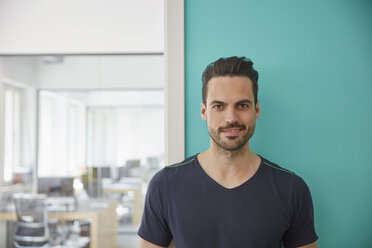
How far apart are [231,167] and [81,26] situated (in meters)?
2.03

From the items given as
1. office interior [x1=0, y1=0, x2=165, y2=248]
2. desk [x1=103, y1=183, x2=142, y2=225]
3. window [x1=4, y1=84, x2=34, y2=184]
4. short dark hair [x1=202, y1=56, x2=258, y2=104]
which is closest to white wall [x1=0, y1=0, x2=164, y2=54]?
office interior [x1=0, y1=0, x2=165, y2=248]

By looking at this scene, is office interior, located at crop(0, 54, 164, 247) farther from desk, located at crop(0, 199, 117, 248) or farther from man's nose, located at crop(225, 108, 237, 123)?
man's nose, located at crop(225, 108, 237, 123)

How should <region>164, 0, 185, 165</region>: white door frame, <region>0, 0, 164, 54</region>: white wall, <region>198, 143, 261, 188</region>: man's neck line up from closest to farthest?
<region>198, 143, 261, 188</region>: man's neck
<region>164, 0, 185, 165</region>: white door frame
<region>0, 0, 164, 54</region>: white wall

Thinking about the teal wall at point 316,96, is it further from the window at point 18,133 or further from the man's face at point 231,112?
the window at point 18,133

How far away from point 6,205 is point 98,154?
1079mm

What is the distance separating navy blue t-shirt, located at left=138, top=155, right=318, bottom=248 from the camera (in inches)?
44.7

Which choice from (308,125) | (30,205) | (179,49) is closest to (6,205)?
(30,205)

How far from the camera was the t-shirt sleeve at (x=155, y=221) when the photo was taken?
1.21 meters

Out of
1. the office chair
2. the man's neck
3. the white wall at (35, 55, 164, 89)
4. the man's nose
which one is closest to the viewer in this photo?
the man's nose

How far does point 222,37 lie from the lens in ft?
4.53

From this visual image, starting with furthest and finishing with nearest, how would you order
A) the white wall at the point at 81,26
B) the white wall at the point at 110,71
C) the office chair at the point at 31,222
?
the office chair at the point at 31,222
the white wall at the point at 110,71
the white wall at the point at 81,26

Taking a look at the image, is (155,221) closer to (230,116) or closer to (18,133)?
(230,116)

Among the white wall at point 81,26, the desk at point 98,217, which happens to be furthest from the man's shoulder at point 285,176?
the desk at point 98,217

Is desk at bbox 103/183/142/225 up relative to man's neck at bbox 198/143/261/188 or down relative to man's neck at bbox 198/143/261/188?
down
